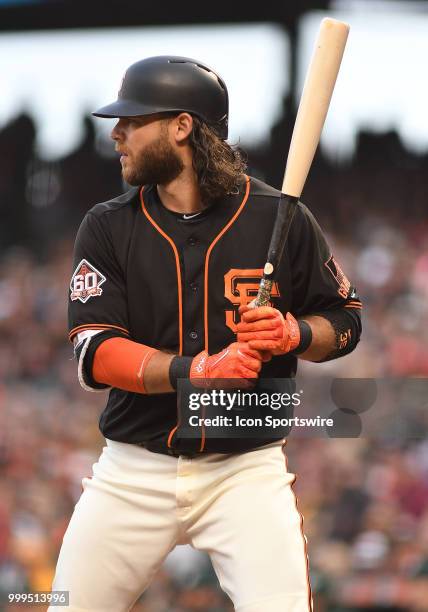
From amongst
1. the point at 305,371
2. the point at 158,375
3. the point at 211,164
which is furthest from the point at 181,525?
the point at 305,371

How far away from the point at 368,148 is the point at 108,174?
1987mm

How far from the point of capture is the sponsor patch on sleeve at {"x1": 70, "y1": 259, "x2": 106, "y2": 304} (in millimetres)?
2668

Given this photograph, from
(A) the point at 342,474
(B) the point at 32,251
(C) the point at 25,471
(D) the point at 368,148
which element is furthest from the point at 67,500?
(D) the point at 368,148

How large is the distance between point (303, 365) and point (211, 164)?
4.22 meters

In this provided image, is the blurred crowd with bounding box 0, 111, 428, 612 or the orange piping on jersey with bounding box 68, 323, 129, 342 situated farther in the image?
the blurred crowd with bounding box 0, 111, 428, 612

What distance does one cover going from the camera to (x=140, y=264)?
8.79ft

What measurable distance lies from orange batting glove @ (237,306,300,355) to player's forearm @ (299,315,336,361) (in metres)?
0.16

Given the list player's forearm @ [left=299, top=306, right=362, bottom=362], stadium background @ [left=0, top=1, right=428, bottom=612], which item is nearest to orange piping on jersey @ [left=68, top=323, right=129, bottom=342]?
player's forearm @ [left=299, top=306, right=362, bottom=362]

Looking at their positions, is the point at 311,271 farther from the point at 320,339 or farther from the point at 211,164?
the point at 211,164

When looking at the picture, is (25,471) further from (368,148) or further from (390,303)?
(368,148)

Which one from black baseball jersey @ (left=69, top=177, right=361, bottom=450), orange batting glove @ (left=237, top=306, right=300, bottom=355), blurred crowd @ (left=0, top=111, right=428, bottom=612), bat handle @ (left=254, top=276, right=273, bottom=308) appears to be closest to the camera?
orange batting glove @ (left=237, top=306, right=300, bottom=355)

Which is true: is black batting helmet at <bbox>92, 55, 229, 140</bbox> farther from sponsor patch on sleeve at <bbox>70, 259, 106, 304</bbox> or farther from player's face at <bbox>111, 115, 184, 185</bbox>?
sponsor patch on sleeve at <bbox>70, 259, 106, 304</bbox>

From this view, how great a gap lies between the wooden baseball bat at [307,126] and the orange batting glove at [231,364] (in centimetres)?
15

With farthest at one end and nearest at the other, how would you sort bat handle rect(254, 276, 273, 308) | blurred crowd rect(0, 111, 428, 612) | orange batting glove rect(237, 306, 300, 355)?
1. blurred crowd rect(0, 111, 428, 612)
2. bat handle rect(254, 276, 273, 308)
3. orange batting glove rect(237, 306, 300, 355)
